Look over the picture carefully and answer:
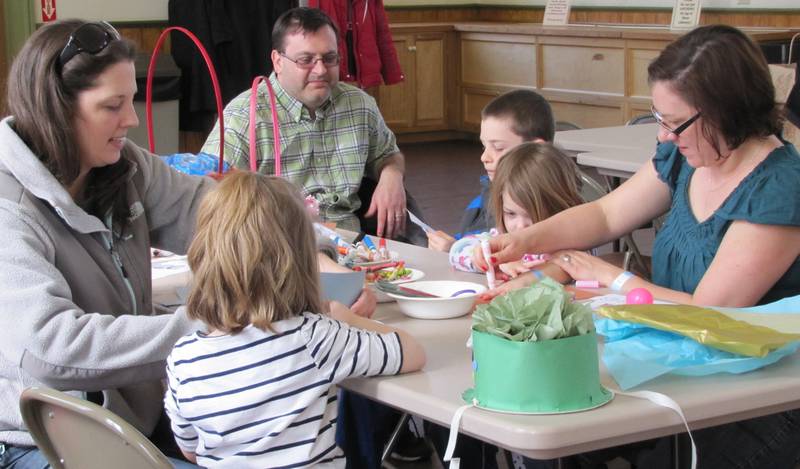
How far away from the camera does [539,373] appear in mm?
1497

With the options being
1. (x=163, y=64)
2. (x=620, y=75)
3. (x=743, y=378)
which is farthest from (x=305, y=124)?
(x=620, y=75)

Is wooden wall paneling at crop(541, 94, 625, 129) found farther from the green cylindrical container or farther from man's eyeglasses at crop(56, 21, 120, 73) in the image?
the green cylindrical container

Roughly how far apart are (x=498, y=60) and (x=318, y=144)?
5.99 m

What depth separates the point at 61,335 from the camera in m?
1.76

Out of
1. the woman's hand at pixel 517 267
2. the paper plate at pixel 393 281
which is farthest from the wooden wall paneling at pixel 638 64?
the paper plate at pixel 393 281

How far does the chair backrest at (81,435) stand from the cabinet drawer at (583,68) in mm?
6877

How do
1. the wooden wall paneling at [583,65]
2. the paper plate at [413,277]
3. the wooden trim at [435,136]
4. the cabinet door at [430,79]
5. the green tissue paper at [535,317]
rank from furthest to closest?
the wooden trim at [435,136], the cabinet door at [430,79], the wooden wall paneling at [583,65], the paper plate at [413,277], the green tissue paper at [535,317]

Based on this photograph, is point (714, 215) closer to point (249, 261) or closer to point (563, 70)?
point (249, 261)

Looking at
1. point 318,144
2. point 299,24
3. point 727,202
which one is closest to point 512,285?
point 727,202

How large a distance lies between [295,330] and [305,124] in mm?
1843

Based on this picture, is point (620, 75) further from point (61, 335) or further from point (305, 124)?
point (61, 335)

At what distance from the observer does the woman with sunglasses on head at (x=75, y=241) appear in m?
1.79

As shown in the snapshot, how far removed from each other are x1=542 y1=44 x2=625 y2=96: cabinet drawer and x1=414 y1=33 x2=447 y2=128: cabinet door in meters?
1.14

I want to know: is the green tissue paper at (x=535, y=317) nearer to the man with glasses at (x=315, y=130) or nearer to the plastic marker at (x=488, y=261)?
the plastic marker at (x=488, y=261)
